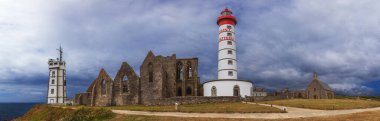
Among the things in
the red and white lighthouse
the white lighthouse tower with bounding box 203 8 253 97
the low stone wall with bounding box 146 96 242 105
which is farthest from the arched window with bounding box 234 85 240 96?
the low stone wall with bounding box 146 96 242 105

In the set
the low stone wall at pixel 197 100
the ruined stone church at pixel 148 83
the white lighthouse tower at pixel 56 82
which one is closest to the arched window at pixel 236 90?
the low stone wall at pixel 197 100

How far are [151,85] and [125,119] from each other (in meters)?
25.4

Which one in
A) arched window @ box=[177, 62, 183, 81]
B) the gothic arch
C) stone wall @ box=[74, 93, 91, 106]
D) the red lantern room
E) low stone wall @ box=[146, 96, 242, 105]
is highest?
the red lantern room

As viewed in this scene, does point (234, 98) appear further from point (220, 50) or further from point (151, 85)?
point (151, 85)

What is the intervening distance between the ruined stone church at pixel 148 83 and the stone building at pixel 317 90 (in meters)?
27.4

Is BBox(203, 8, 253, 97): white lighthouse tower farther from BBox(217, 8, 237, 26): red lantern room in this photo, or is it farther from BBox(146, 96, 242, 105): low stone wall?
BBox(146, 96, 242, 105): low stone wall

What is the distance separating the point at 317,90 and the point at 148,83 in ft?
126

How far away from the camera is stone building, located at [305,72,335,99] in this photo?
6450cm

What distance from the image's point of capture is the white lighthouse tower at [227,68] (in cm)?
5009

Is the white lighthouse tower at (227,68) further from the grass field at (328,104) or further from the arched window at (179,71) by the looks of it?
the grass field at (328,104)

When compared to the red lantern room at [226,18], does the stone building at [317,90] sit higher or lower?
lower

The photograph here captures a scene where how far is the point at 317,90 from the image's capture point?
214 ft

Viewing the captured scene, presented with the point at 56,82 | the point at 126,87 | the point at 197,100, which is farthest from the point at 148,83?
the point at 56,82

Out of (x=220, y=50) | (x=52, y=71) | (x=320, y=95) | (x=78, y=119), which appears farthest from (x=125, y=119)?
(x=52, y=71)
